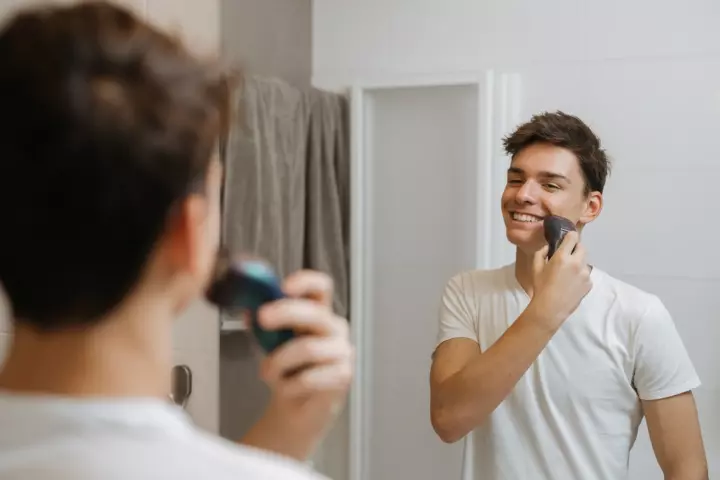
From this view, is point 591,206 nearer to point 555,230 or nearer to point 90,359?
point 555,230

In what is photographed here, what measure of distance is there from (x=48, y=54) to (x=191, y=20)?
1.09 m

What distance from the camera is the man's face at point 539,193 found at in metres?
1.25

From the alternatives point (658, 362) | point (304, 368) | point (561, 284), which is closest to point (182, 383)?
point (561, 284)

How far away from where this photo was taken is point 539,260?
1172 millimetres

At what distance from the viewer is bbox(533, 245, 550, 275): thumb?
1.16m

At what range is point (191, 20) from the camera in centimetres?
141

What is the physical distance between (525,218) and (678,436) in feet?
1.33

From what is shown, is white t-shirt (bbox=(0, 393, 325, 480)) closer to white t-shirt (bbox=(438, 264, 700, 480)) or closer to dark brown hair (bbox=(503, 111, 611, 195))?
white t-shirt (bbox=(438, 264, 700, 480))

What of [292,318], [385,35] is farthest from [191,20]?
[292,318]

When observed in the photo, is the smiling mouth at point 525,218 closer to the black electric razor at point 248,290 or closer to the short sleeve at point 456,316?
the short sleeve at point 456,316

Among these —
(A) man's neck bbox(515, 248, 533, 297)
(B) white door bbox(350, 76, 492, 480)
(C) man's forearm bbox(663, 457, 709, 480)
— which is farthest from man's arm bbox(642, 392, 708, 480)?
(B) white door bbox(350, 76, 492, 480)

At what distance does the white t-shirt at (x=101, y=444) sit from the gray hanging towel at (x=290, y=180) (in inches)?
42.3

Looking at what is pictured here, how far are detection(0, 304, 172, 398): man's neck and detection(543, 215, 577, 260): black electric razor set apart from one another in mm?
856

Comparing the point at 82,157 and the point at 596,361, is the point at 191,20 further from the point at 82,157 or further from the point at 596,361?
the point at 82,157
